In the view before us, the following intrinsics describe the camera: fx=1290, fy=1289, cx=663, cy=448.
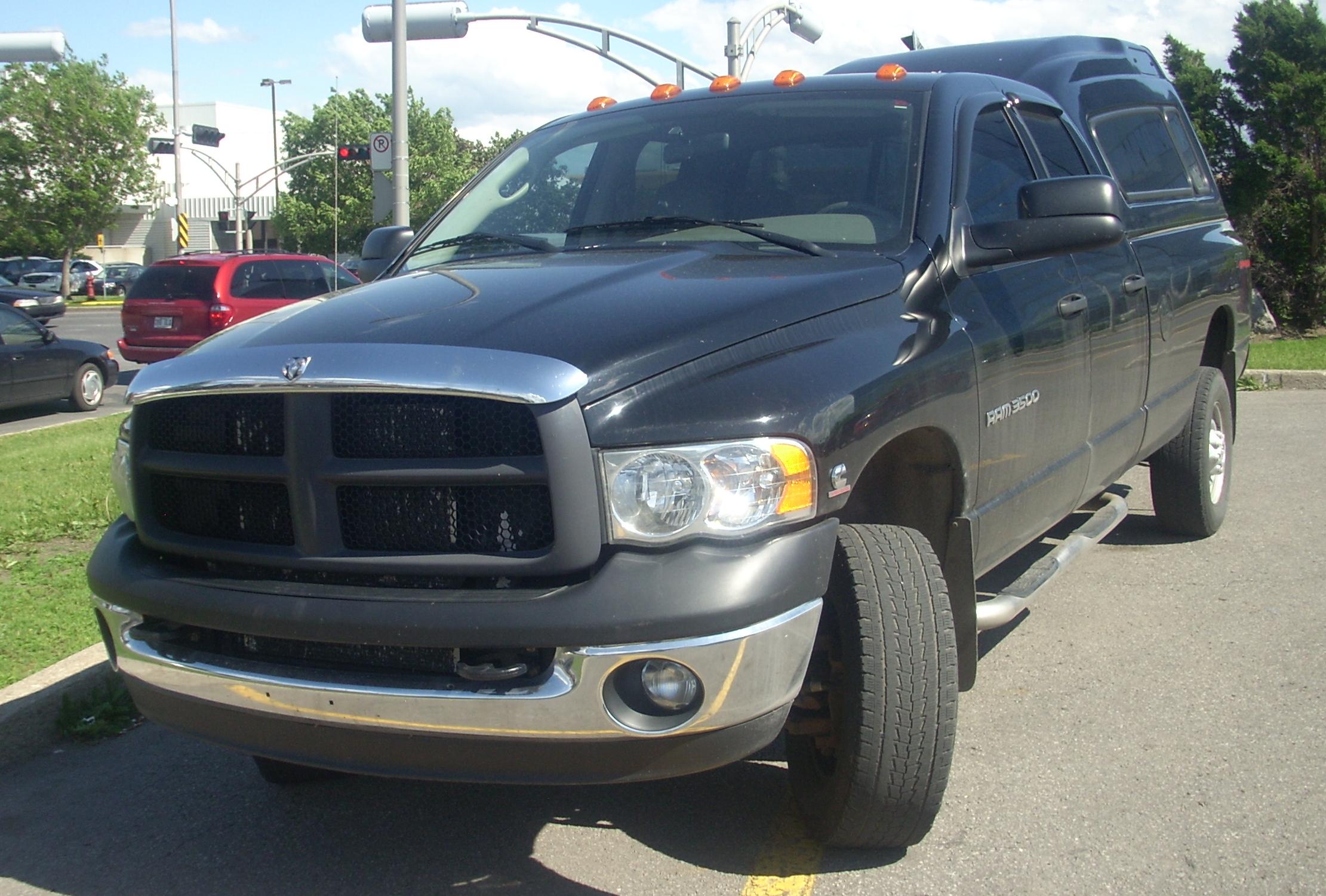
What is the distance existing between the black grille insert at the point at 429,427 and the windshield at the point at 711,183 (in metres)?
1.28

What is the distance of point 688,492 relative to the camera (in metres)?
2.61

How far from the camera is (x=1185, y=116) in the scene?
6.74 meters

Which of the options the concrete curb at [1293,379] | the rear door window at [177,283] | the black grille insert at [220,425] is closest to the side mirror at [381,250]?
the black grille insert at [220,425]

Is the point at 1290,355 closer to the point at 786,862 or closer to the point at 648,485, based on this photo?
the point at 786,862

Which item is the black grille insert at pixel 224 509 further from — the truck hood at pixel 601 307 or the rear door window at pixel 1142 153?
the rear door window at pixel 1142 153

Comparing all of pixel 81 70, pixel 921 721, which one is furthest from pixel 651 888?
pixel 81 70

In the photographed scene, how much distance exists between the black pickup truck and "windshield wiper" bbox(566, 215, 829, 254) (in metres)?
0.01

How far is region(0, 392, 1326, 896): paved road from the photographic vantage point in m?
3.18

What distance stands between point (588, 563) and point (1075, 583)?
3807 millimetres

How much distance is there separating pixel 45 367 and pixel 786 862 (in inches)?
549

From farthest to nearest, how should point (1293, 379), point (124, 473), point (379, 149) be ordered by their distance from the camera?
point (1293, 379)
point (379, 149)
point (124, 473)

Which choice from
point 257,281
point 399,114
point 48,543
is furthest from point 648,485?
point 257,281

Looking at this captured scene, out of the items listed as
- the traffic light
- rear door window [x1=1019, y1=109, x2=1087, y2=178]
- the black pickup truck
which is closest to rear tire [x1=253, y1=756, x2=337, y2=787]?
the black pickup truck

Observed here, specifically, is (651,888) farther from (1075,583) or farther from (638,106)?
(1075,583)
